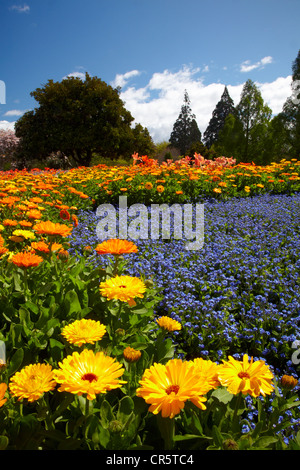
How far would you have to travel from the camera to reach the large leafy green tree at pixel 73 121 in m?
19.3

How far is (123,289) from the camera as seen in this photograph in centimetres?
120

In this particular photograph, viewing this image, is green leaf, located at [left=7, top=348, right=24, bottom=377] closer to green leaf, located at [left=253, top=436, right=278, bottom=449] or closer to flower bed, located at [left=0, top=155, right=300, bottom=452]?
flower bed, located at [left=0, top=155, right=300, bottom=452]

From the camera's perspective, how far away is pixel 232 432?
38.1 inches

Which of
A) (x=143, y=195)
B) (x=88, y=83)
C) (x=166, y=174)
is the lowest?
(x=143, y=195)

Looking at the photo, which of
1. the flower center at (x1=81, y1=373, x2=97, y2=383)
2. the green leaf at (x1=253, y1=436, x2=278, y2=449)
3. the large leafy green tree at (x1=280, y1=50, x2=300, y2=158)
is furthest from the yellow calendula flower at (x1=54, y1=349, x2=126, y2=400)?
the large leafy green tree at (x1=280, y1=50, x2=300, y2=158)

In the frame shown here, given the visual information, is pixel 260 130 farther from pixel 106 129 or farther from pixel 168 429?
pixel 168 429

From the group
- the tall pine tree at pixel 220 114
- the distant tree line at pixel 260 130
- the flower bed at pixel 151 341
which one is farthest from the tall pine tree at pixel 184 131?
the flower bed at pixel 151 341

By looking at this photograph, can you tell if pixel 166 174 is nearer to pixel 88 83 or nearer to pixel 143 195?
pixel 143 195

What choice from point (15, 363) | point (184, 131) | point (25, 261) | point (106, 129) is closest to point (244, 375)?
point (15, 363)

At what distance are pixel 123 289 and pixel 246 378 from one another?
0.53m

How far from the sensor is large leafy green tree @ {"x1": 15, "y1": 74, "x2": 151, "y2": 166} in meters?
19.3
